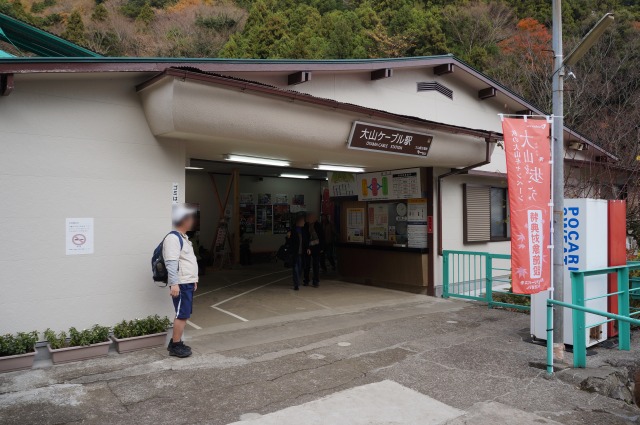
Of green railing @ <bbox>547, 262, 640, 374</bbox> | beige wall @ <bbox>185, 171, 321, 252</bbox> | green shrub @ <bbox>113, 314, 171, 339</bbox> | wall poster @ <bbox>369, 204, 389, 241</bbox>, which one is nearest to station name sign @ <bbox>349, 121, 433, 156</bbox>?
wall poster @ <bbox>369, 204, 389, 241</bbox>

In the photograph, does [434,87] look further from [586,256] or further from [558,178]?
[586,256]

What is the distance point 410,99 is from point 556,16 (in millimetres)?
4749

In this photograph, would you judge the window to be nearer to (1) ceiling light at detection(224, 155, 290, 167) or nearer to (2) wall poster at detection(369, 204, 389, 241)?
(2) wall poster at detection(369, 204, 389, 241)

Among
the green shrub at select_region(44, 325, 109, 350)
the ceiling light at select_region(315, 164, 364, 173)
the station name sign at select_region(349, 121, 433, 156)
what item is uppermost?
Answer: the station name sign at select_region(349, 121, 433, 156)

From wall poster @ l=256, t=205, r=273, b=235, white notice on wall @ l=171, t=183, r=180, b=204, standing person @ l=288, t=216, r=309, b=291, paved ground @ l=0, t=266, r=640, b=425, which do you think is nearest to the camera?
paved ground @ l=0, t=266, r=640, b=425

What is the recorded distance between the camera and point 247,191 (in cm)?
1716

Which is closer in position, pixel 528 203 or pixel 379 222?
pixel 528 203

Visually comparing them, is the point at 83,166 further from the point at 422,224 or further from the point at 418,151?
the point at 422,224

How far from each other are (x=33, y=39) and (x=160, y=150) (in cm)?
489

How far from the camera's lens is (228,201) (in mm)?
16609

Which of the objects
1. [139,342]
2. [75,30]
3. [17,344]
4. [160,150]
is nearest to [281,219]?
[160,150]

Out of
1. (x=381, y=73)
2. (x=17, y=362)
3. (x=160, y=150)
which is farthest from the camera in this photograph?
(x=381, y=73)

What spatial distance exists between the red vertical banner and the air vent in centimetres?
554

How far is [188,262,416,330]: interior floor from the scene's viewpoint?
904cm
